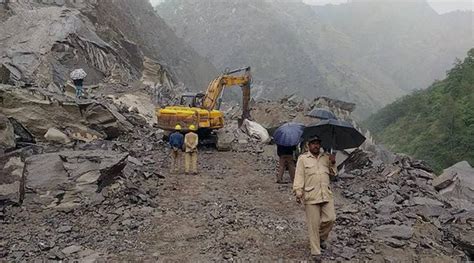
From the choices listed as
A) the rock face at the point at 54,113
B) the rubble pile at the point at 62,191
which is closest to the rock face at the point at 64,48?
the rock face at the point at 54,113

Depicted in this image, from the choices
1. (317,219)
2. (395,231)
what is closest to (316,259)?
(317,219)

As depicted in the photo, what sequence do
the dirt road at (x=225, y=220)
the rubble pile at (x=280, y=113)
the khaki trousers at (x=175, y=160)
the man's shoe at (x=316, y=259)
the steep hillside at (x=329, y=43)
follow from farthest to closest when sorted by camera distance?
the steep hillside at (x=329, y=43) → the rubble pile at (x=280, y=113) → the khaki trousers at (x=175, y=160) → the dirt road at (x=225, y=220) → the man's shoe at (x=316, y=259)

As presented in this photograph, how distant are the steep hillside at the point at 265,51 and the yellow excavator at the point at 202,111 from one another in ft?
228

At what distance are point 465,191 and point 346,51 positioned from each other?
151m

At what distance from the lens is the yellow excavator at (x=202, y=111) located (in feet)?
34.2

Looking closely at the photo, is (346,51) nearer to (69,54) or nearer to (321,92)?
(321,92)

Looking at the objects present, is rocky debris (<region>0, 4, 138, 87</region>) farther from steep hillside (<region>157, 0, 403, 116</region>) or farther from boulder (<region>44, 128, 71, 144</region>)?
steep hillside (<region>157, 0, 403, 116</region>)

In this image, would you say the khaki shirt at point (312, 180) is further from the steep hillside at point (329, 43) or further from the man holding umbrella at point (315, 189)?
the steep hillside at point (329, 43)

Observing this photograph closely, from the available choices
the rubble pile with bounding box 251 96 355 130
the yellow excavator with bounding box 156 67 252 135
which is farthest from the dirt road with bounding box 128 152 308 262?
the rubble pile with bounding box 251 96 355 130

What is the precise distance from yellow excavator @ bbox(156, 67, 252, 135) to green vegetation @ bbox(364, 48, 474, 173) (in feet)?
80.3

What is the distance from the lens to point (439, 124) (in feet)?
143

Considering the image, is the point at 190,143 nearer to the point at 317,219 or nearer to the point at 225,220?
the point at 225,220

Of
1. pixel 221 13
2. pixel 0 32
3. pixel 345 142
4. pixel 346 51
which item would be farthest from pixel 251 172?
pixel 346 51

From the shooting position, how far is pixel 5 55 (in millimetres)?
17141
